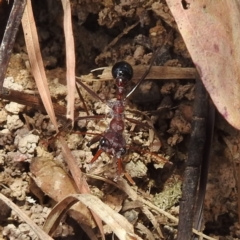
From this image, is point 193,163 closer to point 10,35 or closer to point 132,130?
point 132,130

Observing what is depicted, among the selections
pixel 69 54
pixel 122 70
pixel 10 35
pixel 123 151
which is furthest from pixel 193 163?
pixel 10 35

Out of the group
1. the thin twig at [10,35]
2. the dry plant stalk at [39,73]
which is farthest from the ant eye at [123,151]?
the thin twig at [10,35]

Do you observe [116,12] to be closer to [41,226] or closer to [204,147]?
[204,147]

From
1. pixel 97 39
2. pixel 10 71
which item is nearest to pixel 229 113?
pixel 97 39

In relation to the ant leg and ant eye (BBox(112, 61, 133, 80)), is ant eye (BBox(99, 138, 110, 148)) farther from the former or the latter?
ant eye (BBox(112, 61, 133, 80))

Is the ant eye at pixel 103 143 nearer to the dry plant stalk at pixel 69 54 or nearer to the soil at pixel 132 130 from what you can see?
the soil at pixel 132 130

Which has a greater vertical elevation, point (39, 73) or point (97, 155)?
point (39, 73)
